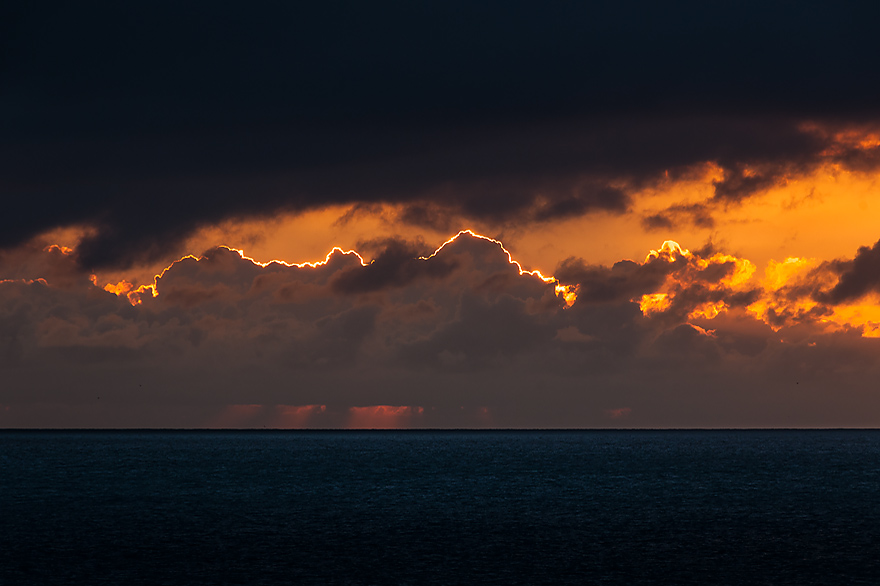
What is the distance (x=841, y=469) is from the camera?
7042 inches

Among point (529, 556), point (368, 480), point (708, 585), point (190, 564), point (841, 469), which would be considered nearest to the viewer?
point (708, 585)

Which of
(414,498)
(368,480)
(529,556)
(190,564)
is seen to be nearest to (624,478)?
(368,480)

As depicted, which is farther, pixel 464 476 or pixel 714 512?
pixel 464 476

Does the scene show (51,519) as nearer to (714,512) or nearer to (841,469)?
(714,512)

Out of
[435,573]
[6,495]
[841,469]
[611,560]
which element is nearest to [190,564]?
[435,573]

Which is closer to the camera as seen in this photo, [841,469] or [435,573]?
[435,573]

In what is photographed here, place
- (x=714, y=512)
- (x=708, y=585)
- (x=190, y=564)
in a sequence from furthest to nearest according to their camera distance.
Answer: (x=714, y=512)
(x=190, y=564)
(x=708, y=585)

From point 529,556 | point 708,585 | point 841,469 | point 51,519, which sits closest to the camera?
point 708,585

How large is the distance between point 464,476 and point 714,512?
62.2 metres

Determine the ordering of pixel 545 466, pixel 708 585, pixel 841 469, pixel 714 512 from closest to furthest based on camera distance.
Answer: pixel 708 585 → pixel 714 512 → pixel 841 469 → pixel 545 466

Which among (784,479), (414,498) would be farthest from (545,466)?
(414,498)

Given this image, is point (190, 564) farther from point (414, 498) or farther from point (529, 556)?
point (414, 498)

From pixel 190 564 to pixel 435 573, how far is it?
16.9 m

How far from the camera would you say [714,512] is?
95.6 m
